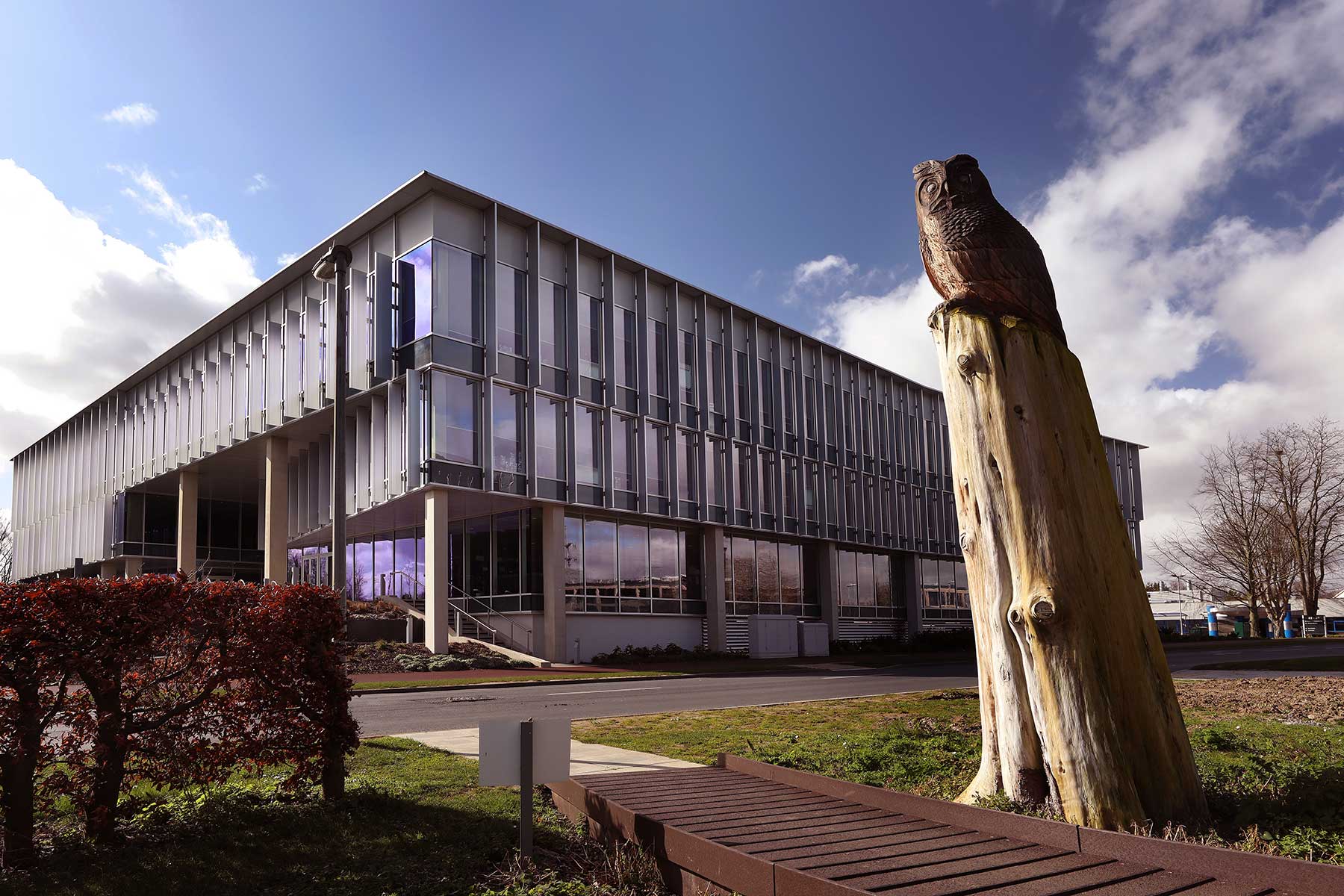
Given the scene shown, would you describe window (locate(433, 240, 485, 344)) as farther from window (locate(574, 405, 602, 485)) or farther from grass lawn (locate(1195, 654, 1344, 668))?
grass lawn (locate(1195, 654, 1344, 668))

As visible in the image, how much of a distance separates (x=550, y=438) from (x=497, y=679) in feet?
33.1

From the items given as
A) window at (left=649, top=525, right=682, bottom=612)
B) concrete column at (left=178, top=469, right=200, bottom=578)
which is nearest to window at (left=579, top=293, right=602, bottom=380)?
window at (left=649, top=525, right=682, bottom=612)

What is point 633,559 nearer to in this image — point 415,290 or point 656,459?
point 656,459

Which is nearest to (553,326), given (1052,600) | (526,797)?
(526,797)

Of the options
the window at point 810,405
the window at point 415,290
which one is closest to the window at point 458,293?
the window at point 415,290

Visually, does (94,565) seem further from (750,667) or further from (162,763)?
(162,763)

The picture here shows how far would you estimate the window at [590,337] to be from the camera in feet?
111

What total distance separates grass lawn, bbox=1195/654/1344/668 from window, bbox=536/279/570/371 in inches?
830

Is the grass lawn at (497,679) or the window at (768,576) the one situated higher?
the window at (768,576)

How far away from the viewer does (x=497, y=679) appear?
24.3 metres

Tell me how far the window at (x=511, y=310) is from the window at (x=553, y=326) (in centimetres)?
59

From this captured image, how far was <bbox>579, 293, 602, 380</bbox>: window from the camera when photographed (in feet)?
111

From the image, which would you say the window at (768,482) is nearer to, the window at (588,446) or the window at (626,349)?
the window at (626,349)

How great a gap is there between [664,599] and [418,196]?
1713 cm
